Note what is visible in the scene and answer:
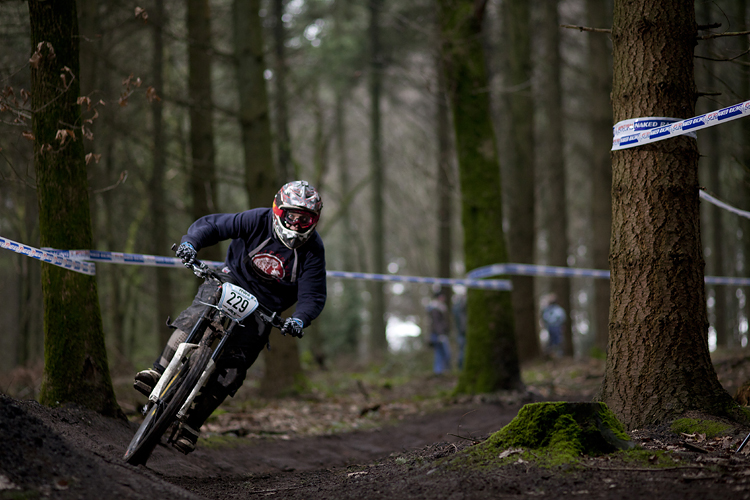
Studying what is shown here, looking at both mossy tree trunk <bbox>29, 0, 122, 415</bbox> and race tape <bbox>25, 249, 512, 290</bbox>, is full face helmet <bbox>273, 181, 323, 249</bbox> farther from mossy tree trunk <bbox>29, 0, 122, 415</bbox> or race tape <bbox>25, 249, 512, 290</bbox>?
mossy tree trunk <bbox>29, 0, 122, 415</bbox>

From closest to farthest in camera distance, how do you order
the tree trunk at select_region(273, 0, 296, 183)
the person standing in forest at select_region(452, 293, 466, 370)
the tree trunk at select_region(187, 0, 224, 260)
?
the tree trunk at select_region(187, 0, 224, 260), the tree trunk at select_region(273, 0, 296, 183), the person standing in forest at select_region(452, 293, 466, 370)

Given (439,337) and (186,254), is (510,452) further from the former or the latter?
(439,337)

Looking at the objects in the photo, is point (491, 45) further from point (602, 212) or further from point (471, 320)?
point (471, 320)

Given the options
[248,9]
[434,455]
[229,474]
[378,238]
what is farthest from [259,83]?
[378,238]

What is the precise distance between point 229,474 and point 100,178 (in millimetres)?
8968

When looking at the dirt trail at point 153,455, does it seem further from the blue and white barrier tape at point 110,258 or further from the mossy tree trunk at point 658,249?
the mossy tree trunk at point 658,249

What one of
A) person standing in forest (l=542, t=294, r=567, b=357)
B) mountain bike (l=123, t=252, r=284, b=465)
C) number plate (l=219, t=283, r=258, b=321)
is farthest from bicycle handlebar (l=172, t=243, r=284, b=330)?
person standing in forest (l=542, t=294, r=567, b=357)

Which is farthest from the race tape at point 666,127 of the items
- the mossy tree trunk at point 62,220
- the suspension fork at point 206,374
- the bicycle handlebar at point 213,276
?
the mossy tree trunk at point 62,220

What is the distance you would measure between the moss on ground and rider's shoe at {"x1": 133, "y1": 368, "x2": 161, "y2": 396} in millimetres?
2373

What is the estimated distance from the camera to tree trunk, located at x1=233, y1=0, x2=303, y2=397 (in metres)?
10.3

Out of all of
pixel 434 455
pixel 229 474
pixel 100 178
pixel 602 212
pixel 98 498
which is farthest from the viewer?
pixel 602 212

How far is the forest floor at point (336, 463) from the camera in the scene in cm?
332

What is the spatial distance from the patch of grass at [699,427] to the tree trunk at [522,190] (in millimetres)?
9739

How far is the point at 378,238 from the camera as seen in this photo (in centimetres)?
2230
